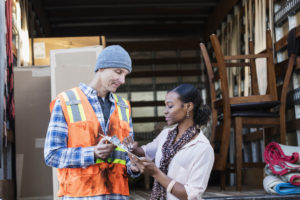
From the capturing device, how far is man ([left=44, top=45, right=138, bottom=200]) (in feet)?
6.79

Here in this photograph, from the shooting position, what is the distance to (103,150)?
2.01m

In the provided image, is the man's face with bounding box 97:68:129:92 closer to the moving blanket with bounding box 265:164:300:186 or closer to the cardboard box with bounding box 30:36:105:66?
the moving blanket with bounding box 265:164:300:186

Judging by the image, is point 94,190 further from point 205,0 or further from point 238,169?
point 205,0

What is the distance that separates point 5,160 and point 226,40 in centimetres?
474

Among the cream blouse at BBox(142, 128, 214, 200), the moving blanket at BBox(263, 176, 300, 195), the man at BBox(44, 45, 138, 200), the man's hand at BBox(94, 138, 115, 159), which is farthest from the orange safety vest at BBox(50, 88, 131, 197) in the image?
the moving blanket at BBox(263, 176, 300, 195)

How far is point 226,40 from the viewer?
7.45m

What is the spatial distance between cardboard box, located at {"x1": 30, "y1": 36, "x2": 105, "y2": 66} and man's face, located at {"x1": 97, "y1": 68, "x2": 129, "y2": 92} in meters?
2.42

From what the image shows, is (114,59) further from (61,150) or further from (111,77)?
(61,150)

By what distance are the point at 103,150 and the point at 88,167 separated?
16 centimetres

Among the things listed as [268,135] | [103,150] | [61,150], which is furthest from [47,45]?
[103,150]

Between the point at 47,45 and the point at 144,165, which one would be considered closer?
the point at 144,165

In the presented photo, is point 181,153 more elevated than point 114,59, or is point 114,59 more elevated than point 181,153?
point 114,59

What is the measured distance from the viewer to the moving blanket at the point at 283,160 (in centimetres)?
353

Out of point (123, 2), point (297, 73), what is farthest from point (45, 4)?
point (297, 73)
